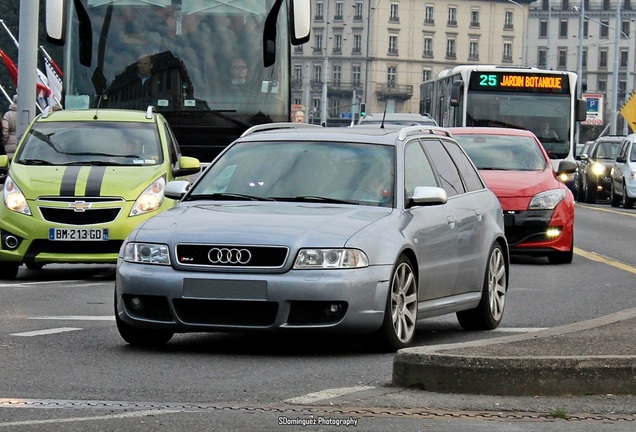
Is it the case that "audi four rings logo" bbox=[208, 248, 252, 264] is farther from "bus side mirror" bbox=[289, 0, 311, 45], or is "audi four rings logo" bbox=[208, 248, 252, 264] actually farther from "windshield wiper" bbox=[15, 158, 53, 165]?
"bus side mirror" bbox=[289, 0, 311, 45]

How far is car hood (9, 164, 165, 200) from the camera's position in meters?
15.7

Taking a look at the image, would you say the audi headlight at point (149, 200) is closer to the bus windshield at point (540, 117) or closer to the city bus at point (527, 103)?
the city bus at point (527, 103)

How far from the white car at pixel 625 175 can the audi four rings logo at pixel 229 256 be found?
32.4m

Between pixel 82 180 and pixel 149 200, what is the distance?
2.15ft

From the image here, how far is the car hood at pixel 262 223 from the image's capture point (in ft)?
31.6

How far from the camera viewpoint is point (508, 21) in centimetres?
18638

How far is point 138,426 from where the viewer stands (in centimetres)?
685

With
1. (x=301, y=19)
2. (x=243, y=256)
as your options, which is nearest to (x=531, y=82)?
(x=301, y=19)

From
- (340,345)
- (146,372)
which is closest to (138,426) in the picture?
(146,372)

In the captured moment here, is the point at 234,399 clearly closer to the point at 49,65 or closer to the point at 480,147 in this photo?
the point at 480,147

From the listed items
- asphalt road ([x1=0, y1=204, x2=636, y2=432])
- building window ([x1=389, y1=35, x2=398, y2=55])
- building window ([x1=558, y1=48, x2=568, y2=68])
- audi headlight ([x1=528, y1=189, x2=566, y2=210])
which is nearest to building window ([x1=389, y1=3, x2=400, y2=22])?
building window ([x1=389, y1=35, x2=398, y2=55])

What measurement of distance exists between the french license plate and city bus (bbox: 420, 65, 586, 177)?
64.9 ft

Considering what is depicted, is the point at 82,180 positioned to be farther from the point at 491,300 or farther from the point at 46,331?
the point at 491,300

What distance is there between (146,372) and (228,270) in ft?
3.00
